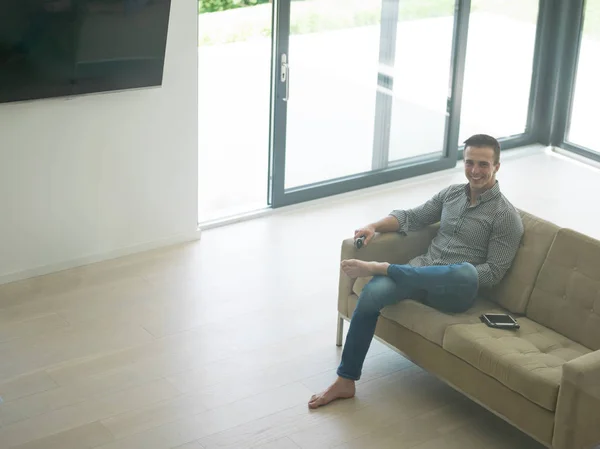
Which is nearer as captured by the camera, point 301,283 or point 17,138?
point 17,138

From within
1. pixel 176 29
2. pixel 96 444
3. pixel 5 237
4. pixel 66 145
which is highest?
pixel 176 29

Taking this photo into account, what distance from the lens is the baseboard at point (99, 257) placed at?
5371 mm

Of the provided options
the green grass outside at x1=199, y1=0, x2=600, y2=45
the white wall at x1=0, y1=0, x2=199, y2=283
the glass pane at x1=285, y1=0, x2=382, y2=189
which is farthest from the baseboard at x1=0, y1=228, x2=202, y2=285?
the green grass outside at x1=199, y1=0, x2=600, y2=45

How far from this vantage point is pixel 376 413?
168 inches

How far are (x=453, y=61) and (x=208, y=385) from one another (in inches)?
142

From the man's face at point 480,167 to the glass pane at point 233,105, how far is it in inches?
85.7

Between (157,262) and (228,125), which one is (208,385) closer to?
(157,262)

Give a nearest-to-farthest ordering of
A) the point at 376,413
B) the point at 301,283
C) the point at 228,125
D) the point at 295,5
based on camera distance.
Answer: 1. the point at 376,413
2. the point at 301,283
3. the point at 295,5
4. the point at 228,125

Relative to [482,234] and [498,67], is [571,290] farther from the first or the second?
[498,67]

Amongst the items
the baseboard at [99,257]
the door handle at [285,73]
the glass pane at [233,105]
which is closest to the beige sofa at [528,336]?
the baseboard at [99,257]

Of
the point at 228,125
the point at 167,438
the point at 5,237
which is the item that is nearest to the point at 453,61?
the point at 228,125

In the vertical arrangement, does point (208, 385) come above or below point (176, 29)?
below

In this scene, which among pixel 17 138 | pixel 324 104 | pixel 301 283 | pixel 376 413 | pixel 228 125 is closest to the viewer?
pixel 376 413

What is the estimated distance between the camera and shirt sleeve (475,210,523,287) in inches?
171
